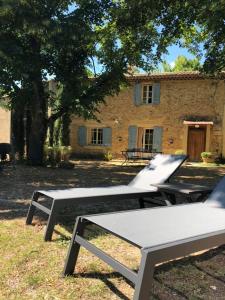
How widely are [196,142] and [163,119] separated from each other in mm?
2234

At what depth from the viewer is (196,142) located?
18438mm

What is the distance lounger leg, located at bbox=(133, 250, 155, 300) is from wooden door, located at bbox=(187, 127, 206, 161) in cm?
1647

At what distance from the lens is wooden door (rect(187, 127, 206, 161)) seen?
18.3 m

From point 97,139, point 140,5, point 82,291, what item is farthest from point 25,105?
point 82,291

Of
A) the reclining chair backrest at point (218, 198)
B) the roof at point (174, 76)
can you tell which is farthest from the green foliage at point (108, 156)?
the reclining chair backrest at point (218, 198)

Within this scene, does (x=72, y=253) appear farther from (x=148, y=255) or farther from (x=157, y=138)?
(x=157, y=138)

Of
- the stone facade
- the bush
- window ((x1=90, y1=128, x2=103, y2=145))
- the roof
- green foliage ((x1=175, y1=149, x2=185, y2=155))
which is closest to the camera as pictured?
the bush

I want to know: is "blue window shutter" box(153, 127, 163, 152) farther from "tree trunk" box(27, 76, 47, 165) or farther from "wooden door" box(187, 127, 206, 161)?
"tree trunk" box(27, 76, 47, 165)

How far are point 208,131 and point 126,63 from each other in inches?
294

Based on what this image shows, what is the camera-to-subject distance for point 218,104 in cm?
1783

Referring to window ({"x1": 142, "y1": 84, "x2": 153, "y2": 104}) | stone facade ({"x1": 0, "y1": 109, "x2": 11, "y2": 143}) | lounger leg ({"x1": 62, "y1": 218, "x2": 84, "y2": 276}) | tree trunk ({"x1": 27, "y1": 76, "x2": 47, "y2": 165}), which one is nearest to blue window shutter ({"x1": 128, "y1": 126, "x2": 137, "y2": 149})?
window ({"x1": 142, "y1": 84, "x2": 153, "y2": 104})

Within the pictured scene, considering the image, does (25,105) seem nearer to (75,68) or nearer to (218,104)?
(75,68)

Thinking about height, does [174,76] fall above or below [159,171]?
above

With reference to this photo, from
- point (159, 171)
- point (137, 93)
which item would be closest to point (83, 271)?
point (159, 171)
